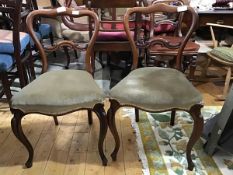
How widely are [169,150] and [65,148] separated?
0.71 meters

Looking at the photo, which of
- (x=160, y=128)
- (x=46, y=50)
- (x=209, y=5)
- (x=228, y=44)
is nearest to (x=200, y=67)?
(x=228, y=44)

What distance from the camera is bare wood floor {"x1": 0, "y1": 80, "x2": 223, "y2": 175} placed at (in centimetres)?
150

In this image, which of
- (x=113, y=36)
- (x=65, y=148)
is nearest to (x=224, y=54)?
(x=113, y=36)

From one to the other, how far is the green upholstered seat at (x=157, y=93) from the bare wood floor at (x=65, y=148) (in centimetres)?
44

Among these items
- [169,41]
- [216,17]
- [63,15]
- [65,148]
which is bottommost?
[65,148]

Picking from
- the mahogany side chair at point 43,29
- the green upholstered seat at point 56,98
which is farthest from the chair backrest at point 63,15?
the mahogany side chair at point 43,29

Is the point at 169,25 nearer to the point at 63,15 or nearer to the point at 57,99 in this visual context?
the point at 63,15

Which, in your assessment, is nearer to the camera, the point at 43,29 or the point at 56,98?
the point at 56,98

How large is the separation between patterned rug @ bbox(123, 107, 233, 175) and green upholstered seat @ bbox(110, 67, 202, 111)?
414 mm

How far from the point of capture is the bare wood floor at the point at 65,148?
1501 millimetres

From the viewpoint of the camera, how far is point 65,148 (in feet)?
5.54

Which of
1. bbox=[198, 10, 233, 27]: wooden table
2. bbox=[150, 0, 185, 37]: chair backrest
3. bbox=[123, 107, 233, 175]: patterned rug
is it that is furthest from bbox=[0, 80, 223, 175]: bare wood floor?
bbox=[198, 10, 233, 27]: wooden table

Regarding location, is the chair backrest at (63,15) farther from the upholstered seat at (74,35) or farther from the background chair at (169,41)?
the upholstered seat at (74,35)

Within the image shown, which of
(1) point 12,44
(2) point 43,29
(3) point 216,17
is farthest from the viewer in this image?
(2) point 43,29
